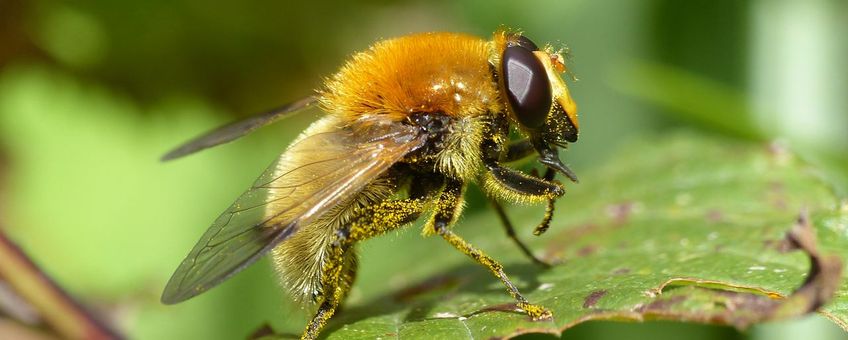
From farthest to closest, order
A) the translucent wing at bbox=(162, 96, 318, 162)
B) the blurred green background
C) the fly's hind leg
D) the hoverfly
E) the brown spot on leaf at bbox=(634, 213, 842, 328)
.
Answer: the blurred green background
the translucent wing at bbox=(162, 96, 318, 162)
the fly's hind leg
the hoverfly
the brown spot on leaf at bbox=(634, 213, 842, 328)

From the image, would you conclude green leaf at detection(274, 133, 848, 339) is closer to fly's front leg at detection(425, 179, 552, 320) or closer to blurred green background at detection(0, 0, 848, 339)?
fly's front leg at detection(425, 179, 552, 320)

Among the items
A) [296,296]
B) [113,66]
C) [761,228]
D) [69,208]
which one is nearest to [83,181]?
[69,208]

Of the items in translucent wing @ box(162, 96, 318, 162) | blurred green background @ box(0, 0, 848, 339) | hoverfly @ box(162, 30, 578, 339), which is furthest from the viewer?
blurred green background @ box(0, 0, 848, 339)

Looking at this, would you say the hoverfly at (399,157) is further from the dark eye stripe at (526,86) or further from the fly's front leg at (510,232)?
the fly's front leg at (510,232)

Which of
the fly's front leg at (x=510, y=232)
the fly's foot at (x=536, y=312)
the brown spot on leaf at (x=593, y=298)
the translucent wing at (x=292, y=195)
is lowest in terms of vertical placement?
the fly's foot at (x=536, y=312)

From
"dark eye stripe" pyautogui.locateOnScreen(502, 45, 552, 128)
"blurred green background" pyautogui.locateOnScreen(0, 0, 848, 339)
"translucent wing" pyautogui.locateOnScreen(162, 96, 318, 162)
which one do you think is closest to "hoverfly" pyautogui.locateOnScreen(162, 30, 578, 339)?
"dark eye stripe" pyautogui.locateOnScreen(502, 45, 552, 128)

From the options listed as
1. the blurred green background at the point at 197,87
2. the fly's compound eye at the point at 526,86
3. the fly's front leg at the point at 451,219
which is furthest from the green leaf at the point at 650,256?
the blurred green background at the point at 197,87
